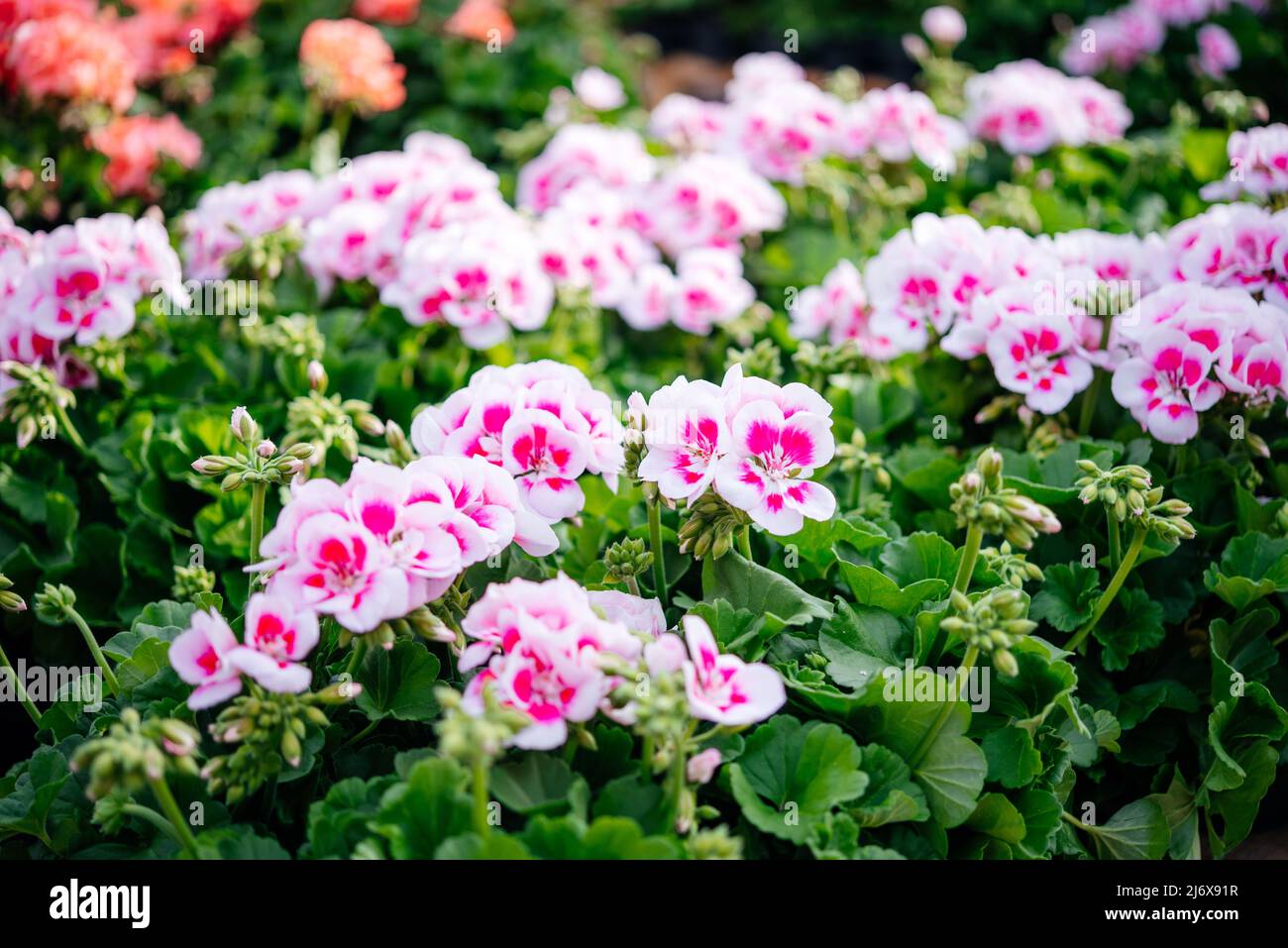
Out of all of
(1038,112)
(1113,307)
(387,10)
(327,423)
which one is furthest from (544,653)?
(387,10)

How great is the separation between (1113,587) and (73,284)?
2161 mm

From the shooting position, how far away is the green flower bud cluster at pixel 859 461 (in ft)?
7.19

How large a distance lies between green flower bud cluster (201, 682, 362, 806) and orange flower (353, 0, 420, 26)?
3.98 meters

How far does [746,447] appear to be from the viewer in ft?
5.17

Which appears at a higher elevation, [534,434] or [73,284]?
[73,284]

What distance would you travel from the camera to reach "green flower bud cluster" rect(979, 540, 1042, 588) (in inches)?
64.2

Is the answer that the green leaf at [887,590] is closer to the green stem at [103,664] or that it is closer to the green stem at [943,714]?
the green stem at [943,714]

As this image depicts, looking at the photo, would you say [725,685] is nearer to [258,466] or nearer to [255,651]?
[255,651]

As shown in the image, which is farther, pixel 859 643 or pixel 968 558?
pixel 859 643

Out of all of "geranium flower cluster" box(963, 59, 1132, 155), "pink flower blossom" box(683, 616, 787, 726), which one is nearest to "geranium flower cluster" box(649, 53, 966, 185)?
"geranium flower cluster" box(963, 59, 1132, 155)

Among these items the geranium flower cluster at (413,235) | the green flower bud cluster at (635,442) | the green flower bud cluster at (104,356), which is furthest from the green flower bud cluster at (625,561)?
the green flower bud cluster at (104,356)

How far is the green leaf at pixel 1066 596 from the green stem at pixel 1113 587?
0.06ft

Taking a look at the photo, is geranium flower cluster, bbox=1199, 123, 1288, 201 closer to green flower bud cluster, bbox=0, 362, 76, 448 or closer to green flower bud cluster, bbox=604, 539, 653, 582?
green flower bud cluster, bbox=604, 539, 653, 582
